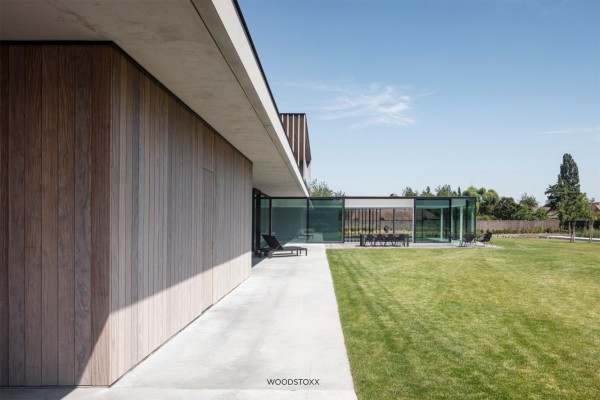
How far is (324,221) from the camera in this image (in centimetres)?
2458

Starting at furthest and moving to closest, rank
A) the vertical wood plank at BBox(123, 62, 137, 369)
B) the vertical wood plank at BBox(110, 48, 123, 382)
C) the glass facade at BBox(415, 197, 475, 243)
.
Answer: the glass facade at BBox(415, 197, 475, 243), the vertical wood plank at BBox(123, 62, 137, 369), the vertical wood plank at BBox(110, 48, 123, 382)

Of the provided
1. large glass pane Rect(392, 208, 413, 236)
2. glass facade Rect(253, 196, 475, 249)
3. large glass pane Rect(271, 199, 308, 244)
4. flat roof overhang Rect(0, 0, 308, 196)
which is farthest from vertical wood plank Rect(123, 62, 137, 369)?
large glass pane Rect(392, 208, 413, 236)

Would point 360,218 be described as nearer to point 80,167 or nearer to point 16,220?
point 80,167

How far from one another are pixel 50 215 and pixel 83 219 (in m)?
0.29

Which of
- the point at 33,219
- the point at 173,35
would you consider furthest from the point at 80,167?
the point at 173,35

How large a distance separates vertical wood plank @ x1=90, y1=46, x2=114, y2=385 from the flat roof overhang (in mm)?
299

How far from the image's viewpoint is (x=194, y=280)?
575cm

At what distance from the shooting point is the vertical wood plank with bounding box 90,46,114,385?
134 inches

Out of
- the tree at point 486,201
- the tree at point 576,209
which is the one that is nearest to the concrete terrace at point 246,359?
the tree at point 486,201

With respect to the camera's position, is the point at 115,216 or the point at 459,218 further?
the point at 459,218

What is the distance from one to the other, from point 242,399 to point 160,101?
315 centimetres

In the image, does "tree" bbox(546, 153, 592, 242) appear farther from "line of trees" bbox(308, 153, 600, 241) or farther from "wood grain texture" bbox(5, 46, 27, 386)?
"wood grain texture" bbox(5, 46, 27, 386)

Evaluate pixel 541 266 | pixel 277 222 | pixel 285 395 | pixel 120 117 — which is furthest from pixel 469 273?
pixel 277 222

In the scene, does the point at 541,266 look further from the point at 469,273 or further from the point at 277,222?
the point at 277,222
